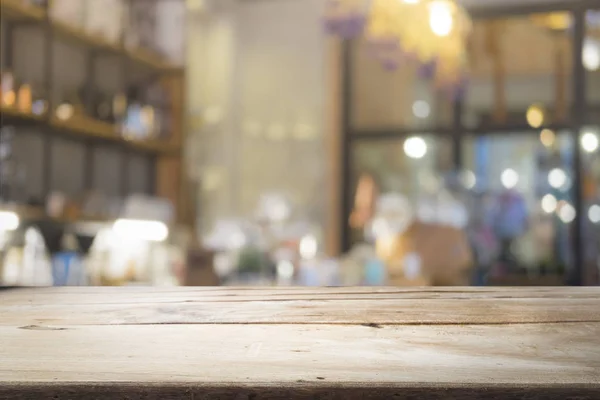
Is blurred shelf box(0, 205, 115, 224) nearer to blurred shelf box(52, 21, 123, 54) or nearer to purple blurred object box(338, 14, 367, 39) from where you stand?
blurred shelf box(52, 21, 123, 54)

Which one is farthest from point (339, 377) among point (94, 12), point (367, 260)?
point (94, 12)

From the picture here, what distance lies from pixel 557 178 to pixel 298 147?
222 centimetres

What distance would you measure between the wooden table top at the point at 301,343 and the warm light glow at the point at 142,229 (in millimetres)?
4098

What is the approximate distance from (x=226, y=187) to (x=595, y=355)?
6.35 meters

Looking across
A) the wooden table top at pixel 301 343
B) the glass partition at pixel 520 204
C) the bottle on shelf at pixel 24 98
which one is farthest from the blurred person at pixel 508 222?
the wooden table top at pixel 301 343

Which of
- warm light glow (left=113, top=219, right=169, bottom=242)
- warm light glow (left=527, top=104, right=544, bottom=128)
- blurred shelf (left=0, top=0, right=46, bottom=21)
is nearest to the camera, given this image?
blurred shelf (left=0, top=0, right=46, bottom=21)

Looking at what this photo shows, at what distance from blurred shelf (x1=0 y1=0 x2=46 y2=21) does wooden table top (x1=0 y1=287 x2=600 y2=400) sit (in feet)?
10.5

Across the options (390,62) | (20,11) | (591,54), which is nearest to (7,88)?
(20,11)

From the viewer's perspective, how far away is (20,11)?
4105 millimetres

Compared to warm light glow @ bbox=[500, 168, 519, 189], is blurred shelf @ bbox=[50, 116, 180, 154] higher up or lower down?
higher up

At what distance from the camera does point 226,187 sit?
23.5ft

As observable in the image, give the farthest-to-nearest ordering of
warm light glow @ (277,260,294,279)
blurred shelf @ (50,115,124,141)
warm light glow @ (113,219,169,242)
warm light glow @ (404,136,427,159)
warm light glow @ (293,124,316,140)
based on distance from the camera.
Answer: warm light glow @ (293,124,316,140) < warm light glow @ (404,136,427,159) < warm light glow @ (113,219,169,242) < warm light glow @ (277,260,294,279) < blurred shelf @ (50,115,124,141)

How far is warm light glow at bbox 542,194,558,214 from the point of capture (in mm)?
6574

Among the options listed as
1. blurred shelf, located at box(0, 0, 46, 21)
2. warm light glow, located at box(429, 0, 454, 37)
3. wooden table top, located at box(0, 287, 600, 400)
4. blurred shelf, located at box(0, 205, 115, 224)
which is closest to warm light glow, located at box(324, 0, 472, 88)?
warm light glow, located at box(429, 0, 454, 37)
